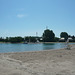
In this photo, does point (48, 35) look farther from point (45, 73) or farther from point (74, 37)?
point (45, 73)

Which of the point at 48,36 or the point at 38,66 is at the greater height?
the point at 48,36

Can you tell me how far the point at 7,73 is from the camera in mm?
5992

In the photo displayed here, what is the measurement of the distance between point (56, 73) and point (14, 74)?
193 cm

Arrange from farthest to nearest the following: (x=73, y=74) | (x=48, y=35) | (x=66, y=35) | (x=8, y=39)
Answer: (x=66, y=35), (x=8, y=39), (x=48, y=35), (x=73, y=74)

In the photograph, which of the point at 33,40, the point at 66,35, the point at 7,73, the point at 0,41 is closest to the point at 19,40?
the point at 33,40

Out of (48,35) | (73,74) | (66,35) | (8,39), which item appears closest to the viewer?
(73,74)

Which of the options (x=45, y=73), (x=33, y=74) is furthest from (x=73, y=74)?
(x=33, y=74)

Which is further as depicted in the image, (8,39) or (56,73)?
(8,39)

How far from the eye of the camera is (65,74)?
5.80m

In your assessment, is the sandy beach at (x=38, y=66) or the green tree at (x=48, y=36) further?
the green tree at (x=48, y=36)

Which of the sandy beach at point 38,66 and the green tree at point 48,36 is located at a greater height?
the green tree at point 48,36

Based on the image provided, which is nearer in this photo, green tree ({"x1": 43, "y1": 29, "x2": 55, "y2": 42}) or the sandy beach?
the sandy beach

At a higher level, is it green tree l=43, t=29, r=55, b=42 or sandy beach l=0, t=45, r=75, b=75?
green tree l=43, t=29, r=55, b=42

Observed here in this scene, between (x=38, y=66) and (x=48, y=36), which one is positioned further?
(x=48, y=36)
